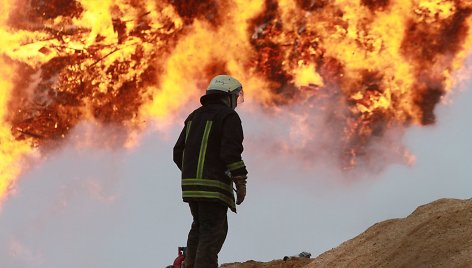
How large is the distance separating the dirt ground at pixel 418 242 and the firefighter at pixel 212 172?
1923mm

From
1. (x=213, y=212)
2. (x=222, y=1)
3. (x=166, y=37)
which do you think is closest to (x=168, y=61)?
(x=166, y=37)

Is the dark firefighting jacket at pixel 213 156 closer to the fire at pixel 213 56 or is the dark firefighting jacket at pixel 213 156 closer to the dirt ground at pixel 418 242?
the dirt ground at pixel 418 242

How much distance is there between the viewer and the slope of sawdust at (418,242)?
713 cm

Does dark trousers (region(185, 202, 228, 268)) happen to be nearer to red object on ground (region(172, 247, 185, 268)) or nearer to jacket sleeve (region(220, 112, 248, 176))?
jacket sleeve (region(220, 112, 248, 176))

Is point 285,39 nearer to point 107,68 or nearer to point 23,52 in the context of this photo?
point 107,68

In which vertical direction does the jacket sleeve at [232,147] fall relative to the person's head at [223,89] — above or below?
below

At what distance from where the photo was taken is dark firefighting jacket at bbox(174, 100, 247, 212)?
22.5 ft

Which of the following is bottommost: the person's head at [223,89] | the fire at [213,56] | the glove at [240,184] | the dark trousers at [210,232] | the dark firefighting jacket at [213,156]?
the dark trousers at [210,232]

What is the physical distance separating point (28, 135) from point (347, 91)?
6452mm

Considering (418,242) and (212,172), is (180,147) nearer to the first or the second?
(212,172)

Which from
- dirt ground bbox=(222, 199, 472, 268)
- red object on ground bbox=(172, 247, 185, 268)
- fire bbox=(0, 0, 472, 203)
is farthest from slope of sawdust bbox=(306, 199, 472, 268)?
fire bbox=(0, 0, 472, 203)

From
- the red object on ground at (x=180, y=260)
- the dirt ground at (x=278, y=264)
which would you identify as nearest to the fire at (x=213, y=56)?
the dirt ground at (x=278, y=264)

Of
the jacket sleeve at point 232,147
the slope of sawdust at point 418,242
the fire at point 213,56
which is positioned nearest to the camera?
the jacket sleeve at point 232,147

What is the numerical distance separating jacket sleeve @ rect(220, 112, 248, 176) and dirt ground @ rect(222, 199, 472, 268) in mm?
1998
